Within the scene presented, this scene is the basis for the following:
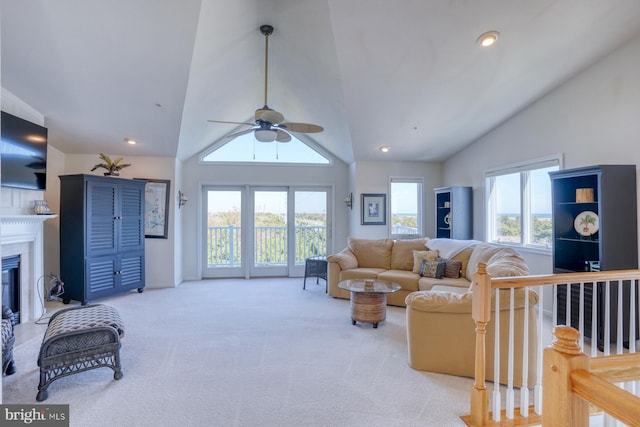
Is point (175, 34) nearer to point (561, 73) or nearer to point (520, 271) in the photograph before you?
point (520, 271)

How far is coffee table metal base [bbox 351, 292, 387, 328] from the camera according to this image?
3666mm

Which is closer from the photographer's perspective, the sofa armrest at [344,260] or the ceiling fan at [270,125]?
the ceiling fan at [270,125]

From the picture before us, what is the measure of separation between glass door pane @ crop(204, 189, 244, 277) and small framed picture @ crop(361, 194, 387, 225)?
250 centimetres

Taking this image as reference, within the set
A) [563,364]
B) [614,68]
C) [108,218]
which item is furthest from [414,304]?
[108,218]

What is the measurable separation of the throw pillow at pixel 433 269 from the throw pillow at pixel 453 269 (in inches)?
2.5

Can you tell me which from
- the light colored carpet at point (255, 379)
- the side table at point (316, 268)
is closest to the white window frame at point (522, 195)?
the light colored carpet at point (255, 379)

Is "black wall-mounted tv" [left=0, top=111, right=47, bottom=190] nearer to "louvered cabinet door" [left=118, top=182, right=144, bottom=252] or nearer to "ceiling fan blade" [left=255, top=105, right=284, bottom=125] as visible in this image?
"louvered cabinet door" [left=118, top=182, right=144, bottom=252]

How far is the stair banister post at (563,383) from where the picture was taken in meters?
0.94

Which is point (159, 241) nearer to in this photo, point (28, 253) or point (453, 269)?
point (28, 253)

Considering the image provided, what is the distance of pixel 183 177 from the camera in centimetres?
619

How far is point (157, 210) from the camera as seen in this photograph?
562 cm

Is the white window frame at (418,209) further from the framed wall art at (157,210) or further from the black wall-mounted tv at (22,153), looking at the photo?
the black wall-mounted tv at (22,153)

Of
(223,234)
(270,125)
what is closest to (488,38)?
(270,125)

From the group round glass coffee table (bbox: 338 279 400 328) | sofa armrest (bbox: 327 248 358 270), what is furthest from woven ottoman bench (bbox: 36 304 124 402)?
sofa armrest (bbox: 327 248 358 270)
